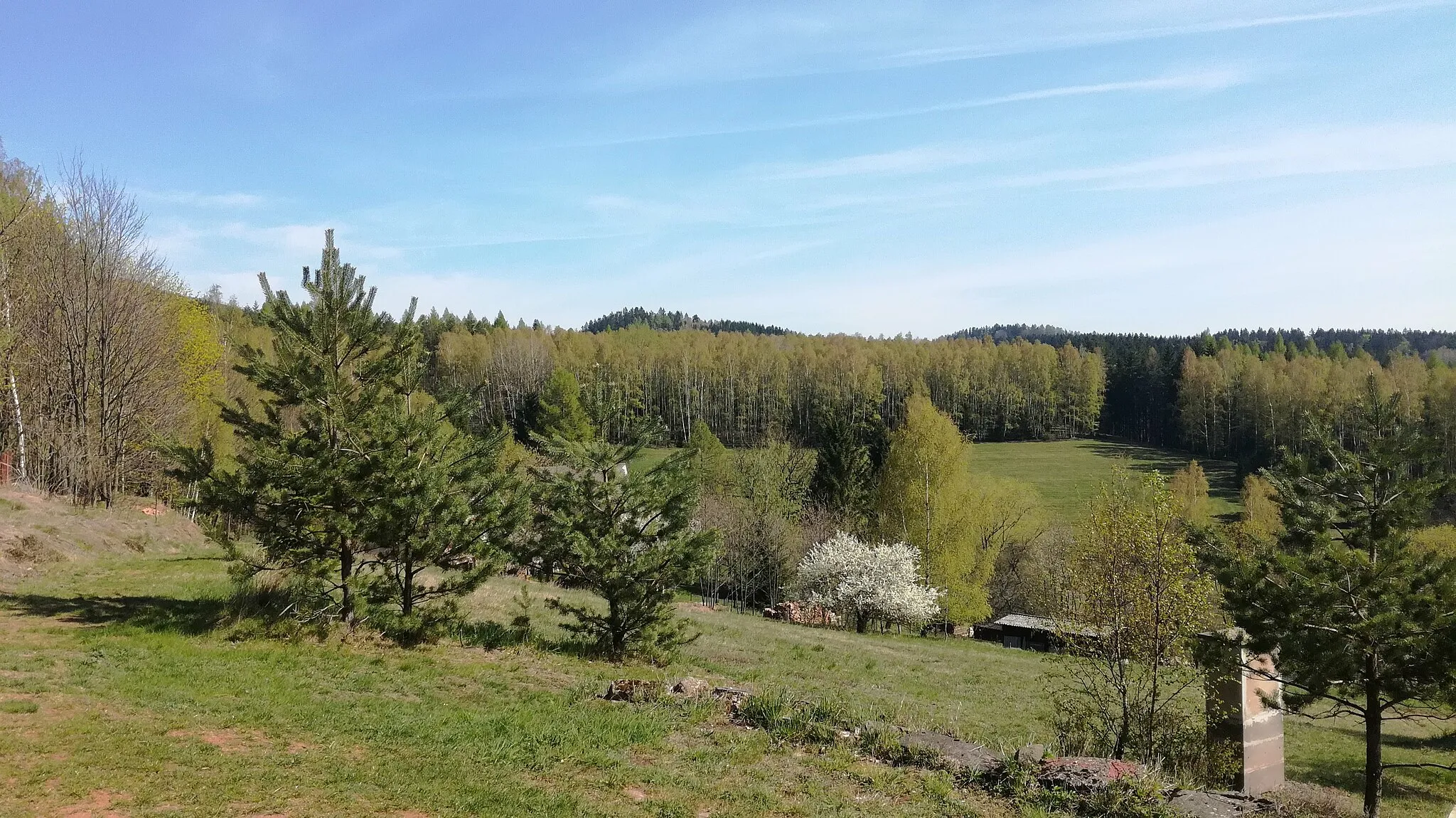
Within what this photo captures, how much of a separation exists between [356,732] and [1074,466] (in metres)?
94.1

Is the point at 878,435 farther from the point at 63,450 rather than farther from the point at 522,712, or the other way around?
the point at 522,712

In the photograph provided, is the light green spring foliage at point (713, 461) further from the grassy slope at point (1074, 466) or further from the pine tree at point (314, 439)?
the pine tree at point (314, 439)

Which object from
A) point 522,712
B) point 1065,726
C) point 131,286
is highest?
point 131,286

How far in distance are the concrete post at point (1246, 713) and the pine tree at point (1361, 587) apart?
3.05ft

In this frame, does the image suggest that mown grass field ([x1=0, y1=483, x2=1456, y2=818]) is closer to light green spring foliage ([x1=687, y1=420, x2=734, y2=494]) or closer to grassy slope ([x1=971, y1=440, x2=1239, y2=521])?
light green spring foliage ([x1=687, y1=420, x2=734, y2=494])

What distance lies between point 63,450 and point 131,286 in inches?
262

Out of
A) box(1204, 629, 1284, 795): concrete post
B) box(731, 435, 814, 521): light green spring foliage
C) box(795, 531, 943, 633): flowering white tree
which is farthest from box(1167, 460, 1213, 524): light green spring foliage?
box(1204, 629, 1284, 795): concrete post

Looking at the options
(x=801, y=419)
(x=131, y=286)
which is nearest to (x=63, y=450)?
(x=131, y=286)

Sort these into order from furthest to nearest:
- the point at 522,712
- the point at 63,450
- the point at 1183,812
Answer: the point at 63,450 → the point at 522,712 → the point at 1183,812

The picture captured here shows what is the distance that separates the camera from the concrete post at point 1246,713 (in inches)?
484

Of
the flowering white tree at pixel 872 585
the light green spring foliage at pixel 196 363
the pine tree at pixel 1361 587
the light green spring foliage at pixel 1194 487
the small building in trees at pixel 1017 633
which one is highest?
the light green spring foliage at pixel 196 363

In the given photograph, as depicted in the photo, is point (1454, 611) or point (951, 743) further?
point (1454, 611)

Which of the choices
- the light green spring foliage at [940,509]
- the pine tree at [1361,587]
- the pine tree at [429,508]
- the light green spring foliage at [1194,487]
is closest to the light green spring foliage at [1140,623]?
the pine tree at [1361,587]

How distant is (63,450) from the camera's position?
27.6 metres
